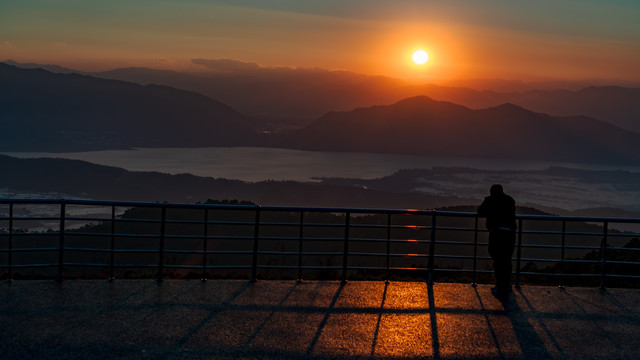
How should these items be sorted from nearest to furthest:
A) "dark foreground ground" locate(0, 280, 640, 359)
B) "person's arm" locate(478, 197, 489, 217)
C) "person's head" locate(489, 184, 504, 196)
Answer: "dark foreground ground" locate(0, 280, 640, 359) < "person's head" locate(489, 184, 504, 196) < "person's arm" locate(478, 197, 489, 217)

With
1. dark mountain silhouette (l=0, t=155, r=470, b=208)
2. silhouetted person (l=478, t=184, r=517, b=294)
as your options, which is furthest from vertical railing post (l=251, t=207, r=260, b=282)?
dark mountain silhouette (l=0, t=155, r=470, b=208)

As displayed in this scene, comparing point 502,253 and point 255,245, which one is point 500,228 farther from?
point 255,245

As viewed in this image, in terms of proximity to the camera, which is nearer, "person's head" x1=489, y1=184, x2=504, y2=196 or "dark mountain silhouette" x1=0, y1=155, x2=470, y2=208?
"person's head" x1=489, y1=184, x2=504, y2=196

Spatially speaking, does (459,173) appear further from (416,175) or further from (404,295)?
(404,295)

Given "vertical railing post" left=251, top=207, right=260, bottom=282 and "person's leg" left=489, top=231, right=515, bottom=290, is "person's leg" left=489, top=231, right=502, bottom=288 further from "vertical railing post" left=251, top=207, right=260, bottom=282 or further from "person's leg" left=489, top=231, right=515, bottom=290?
"vertical railing post" left=251, top=207, right=260, bottom=282

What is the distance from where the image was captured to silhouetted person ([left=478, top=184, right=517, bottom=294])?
932 cm

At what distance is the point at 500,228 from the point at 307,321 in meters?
3.38

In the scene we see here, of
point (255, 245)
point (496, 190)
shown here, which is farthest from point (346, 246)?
point (496, 190)

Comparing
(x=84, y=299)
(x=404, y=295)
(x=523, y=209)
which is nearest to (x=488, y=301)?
(x=404, y=295)

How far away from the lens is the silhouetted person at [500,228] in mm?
9320

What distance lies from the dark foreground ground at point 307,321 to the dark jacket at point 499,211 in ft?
3.57

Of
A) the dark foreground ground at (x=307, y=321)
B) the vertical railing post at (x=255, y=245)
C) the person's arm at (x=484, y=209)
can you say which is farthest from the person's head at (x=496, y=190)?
the vertical railing post at (x=255, y=245)

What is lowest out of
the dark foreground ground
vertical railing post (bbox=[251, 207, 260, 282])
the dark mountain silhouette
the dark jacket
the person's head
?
the dark mountain silhouette

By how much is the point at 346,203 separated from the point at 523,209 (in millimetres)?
48797
